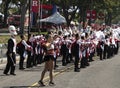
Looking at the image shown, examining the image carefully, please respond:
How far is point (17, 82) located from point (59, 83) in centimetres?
162

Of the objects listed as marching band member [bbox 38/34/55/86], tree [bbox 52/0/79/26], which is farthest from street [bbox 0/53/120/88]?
tree [bbox 52/0/79/26]

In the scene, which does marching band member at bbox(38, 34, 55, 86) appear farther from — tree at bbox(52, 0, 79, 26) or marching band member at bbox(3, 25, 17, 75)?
tree at bbox(52, 0, 79, 26)

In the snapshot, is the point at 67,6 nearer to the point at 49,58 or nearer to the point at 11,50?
the point at 11,50

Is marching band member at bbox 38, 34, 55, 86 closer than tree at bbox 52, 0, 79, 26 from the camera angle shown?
Yes

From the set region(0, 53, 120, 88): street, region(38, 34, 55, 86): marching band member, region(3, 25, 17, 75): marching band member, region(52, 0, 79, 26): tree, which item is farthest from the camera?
region(52, 0, 79, 26): tree

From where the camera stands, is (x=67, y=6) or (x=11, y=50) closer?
(x=11, y=50)

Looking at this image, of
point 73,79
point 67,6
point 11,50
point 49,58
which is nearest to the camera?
point 49,58

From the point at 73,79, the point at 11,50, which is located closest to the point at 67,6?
the point at 11,50

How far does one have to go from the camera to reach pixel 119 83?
59.4 ft

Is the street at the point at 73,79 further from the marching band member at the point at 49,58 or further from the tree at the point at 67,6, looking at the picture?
the tree at the point at 67,6

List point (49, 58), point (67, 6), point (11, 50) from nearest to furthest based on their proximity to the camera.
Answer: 1. point (49, 58)
2. point (11, 50)
3. point (67, 6)

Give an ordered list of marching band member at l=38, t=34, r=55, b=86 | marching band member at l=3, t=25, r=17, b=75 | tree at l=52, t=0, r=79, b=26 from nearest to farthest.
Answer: marching band member at l=38, t=34, r=55, b=86
marching band member at l=3, t=25, r=17, b=75
tree at l=52, t=0, r=79, b=26

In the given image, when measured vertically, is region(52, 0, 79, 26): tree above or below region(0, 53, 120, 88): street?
above

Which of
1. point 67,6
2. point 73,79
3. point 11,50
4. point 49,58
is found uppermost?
point 67,6
